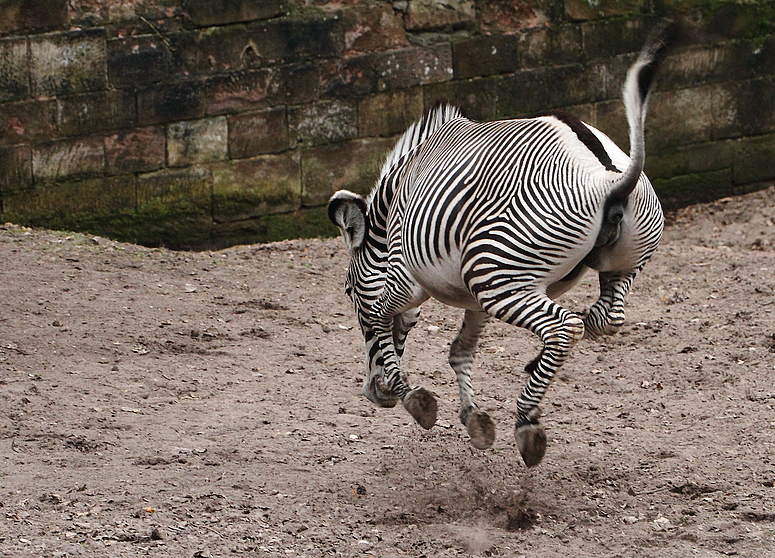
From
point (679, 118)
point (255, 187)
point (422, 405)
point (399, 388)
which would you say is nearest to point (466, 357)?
point (399, 388)

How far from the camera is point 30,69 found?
26.2 ft

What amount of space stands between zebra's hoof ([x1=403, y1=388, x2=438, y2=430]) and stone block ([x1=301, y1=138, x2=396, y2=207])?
4511 mm

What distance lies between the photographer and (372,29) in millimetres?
8844

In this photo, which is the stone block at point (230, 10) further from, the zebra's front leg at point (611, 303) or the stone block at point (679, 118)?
the zebra's front leg at point (611, 303)

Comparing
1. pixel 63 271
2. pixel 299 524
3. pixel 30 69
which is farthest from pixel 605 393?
pixel 30 69

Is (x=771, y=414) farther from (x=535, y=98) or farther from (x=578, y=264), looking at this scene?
(x=535, y=98)

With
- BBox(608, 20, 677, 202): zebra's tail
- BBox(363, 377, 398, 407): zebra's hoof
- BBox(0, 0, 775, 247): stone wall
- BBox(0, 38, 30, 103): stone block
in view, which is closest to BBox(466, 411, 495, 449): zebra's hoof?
BBox(363, 377, 398, 407): zebra's hoof

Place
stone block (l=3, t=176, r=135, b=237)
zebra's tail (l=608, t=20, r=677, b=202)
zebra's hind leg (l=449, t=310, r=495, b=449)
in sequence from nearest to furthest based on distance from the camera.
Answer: zebra's tail (l=608, t=20, r=677, b=202) < zebra's hind leg (l=449, t=310, r=495, b=449) < stone block (l=3, t=176, r=135, b=237)

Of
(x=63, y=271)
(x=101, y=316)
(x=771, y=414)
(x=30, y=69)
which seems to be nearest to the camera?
(x=771, y=414)

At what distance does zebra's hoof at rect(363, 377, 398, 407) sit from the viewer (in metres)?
5.18

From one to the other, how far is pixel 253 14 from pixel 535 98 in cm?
279

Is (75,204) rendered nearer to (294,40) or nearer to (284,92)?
(284,92)

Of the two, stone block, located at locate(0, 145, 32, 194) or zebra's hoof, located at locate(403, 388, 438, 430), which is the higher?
stone block, located at locate(0, 145, 32, 194)

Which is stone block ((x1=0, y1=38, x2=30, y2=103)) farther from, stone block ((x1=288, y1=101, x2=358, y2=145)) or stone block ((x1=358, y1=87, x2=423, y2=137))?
stone block ((x1=358, y1=87, x2=423, y2=137))
